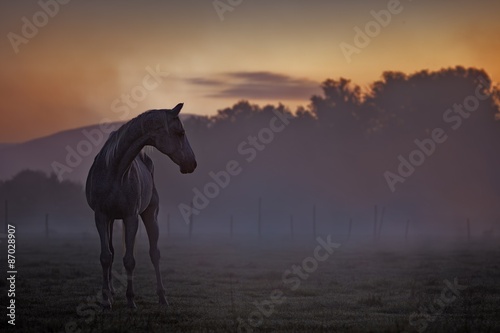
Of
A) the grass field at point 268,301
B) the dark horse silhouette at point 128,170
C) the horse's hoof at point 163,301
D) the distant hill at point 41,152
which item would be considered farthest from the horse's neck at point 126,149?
the distant hill at point 41,152

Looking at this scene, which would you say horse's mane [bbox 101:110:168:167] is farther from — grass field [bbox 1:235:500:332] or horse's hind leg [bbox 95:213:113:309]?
grass field [bbox 1:235:500:332]

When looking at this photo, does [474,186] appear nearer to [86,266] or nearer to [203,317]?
[86,266]

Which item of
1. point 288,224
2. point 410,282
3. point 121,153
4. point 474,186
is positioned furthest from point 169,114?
point 474,186

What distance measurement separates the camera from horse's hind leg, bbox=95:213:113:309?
12.2m

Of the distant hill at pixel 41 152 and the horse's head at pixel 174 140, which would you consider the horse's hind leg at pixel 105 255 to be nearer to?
the horse's head at pixel 174 140

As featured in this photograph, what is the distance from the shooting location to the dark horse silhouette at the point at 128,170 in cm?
1203

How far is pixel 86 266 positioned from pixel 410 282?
32.3 feet

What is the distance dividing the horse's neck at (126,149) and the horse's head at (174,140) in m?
0.39

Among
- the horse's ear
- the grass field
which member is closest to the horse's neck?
the horse's ear

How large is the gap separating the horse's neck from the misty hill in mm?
62311

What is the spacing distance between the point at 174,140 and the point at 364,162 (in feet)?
248

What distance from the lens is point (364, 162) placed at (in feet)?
283

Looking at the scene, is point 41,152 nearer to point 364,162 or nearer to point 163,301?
point 364,162

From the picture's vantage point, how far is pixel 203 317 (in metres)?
11.3
